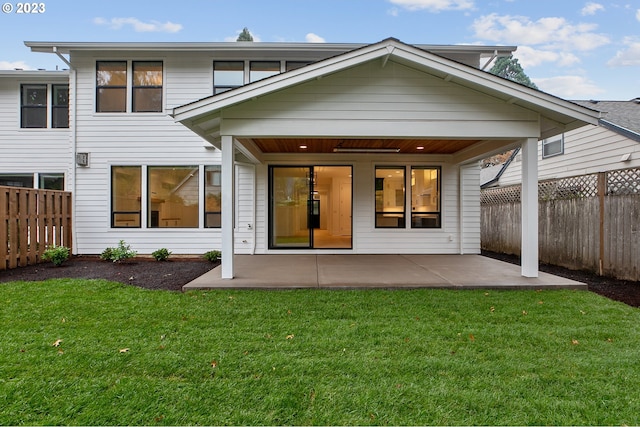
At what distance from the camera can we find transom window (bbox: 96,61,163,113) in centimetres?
809

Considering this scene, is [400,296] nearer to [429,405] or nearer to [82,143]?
[429,405]

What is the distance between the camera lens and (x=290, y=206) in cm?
857

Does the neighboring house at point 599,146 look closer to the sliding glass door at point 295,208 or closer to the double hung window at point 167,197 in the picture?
the sliding glass door at point 295,208

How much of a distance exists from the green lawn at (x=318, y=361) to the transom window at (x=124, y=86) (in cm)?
547

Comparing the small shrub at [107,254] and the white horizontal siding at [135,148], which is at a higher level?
the white horizontal siding at [135,148]

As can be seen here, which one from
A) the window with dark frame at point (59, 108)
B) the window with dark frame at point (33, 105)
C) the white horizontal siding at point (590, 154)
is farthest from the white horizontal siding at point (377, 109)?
the window with dark frame at point (33, 105)

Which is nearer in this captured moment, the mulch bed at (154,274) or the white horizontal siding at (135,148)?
A: the mulch bed at (154,274)

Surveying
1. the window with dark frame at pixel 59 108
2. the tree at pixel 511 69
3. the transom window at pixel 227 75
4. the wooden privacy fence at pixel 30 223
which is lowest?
the wooden privacy fence at pixel 30 223

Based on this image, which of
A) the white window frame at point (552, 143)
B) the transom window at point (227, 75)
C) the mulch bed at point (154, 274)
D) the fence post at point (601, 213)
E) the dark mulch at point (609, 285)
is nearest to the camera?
the dark mulch at point (609, 285)

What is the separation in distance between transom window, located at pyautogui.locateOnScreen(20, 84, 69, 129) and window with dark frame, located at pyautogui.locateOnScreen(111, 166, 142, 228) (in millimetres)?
2528

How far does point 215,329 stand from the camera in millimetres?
3312

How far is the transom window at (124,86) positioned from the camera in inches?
318

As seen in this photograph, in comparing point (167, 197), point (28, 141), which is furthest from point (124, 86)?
point (28, 141)

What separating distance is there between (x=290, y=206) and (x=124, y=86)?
5.12 m
